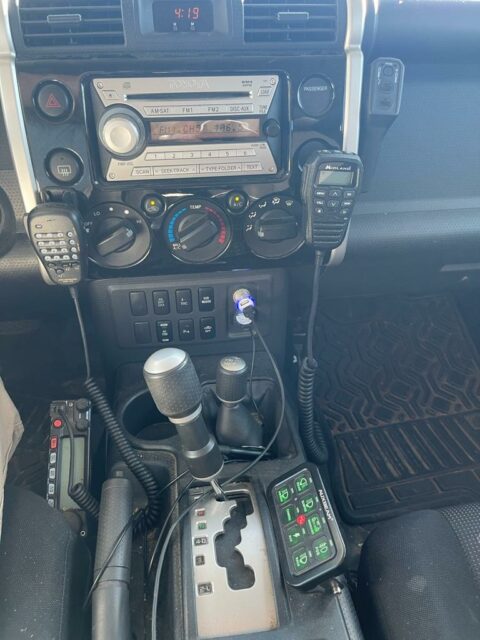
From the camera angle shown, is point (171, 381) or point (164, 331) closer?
point (171, 381)

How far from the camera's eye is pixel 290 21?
903 mm

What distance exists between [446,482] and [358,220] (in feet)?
2.20

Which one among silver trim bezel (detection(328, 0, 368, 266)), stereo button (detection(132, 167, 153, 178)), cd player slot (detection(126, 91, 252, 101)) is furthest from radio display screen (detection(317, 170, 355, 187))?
stereo button (detection(132, 167, 153, 178))

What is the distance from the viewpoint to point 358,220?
1.28 m

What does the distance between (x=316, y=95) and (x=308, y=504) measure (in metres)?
0.67

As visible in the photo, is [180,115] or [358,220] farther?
[358,220]

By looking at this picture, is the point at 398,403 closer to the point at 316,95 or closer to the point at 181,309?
the point at 181,309

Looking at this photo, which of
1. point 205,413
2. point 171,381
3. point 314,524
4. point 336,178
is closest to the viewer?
point 171,381

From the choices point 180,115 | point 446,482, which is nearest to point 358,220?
point 180,115

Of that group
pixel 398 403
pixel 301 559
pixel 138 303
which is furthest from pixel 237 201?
pixel 398 403

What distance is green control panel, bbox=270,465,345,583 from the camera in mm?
787

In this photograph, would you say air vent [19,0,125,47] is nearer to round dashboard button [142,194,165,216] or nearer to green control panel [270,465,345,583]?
round dashboard button [142,194,165,216]

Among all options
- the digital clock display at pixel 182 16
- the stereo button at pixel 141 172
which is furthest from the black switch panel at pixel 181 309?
the digital clock display at pixel 182 16

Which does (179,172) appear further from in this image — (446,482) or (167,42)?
(446,482)
